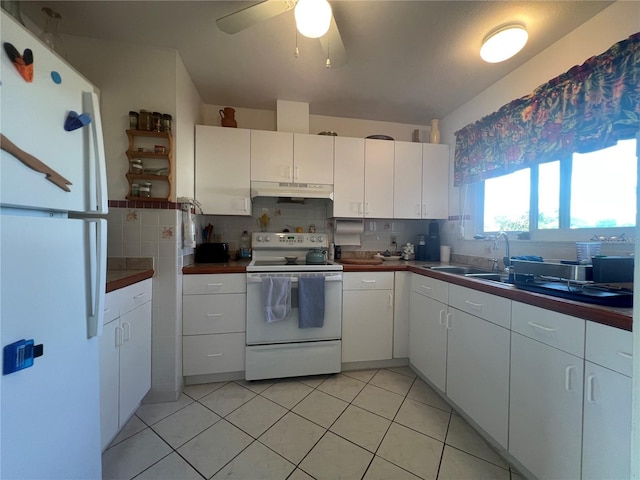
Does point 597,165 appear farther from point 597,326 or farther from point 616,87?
point 597,326

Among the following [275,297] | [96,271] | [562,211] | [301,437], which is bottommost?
[301,437]

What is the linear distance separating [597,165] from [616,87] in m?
0.41

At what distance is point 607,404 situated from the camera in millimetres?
853

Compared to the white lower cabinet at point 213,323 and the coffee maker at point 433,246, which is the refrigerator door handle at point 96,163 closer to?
the white lower cabinet at point 213,323

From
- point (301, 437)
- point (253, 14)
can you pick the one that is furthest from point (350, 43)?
point (301, 437)

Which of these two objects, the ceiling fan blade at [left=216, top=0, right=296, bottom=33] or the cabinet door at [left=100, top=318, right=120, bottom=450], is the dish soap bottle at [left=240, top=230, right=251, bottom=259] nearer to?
the cabinet door at [left=100, top=318, right=120, bottom=450]

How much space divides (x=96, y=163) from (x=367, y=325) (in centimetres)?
201

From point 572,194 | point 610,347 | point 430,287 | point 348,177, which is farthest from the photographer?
point 348,177

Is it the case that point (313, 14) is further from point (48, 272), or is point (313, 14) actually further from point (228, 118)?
point (48, 272)

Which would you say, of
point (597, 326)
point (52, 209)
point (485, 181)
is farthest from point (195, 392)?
point (485, 181)

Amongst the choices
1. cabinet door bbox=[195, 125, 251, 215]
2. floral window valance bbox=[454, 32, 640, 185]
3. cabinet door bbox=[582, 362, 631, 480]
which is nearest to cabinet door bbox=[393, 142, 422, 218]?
floral window valance bbox=[454, 32, 640, 185]

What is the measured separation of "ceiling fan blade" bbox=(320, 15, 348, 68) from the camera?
Answer: 4.51 ft

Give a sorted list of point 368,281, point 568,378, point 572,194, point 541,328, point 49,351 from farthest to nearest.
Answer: point 368,281 → point 572,194 → point 541,328 → point 568,378 → point 49,351

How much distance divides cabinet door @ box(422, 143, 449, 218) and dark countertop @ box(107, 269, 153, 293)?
248 cm
